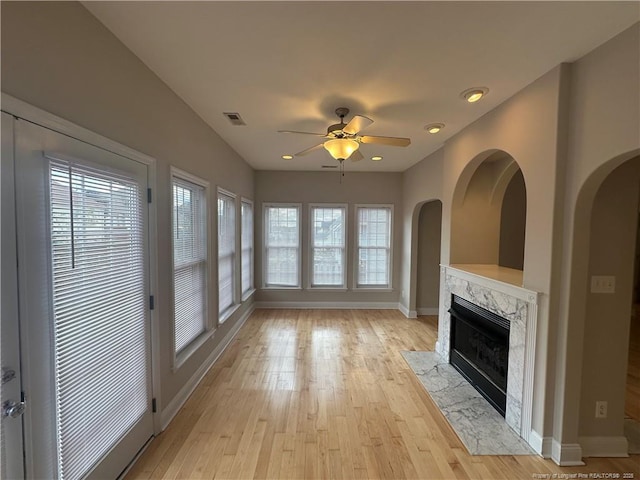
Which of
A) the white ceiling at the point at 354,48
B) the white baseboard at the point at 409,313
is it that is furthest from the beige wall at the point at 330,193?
the white ceiling at the point at 354,48

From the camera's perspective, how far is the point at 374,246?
20.2 ft

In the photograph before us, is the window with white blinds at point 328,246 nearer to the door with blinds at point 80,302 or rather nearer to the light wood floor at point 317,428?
the light wood floor at point 317,428

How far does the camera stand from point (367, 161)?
5117mm

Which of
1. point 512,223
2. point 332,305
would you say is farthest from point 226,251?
point 512,223

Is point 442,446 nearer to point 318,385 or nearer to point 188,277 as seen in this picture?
point 318,385

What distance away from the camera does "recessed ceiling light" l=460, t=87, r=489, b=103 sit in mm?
2389

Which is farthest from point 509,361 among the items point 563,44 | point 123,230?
point 123,230

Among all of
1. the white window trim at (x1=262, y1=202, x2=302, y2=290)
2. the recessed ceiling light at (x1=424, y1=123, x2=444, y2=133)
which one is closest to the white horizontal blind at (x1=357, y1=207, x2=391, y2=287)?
the white window trim at (x1=262, y1=202, x2=302, y2=290)

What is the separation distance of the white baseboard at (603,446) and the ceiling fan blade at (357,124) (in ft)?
9.60

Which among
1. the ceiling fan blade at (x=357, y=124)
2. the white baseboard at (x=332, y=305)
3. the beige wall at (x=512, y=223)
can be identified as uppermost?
the ceiling fan blade at (x=357, y=124)

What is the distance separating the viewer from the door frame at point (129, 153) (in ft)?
4.04

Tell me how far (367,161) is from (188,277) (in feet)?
11.7

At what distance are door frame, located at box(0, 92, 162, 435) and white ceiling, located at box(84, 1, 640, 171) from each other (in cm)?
68

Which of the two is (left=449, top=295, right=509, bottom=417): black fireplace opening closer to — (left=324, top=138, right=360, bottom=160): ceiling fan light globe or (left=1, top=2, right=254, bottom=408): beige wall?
(left=324, top=138, right=360, bottom=160): ceiling fan light globe
